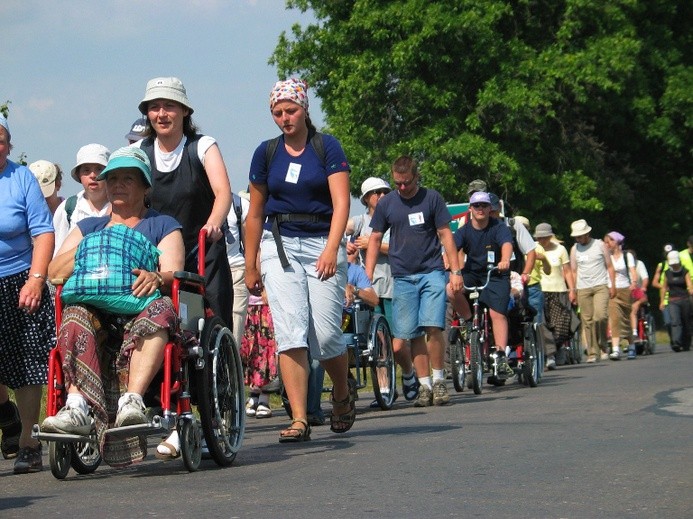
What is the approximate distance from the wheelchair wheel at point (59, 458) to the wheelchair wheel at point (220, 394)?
69 centimetres

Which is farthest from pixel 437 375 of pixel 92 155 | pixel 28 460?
pixel 28 460

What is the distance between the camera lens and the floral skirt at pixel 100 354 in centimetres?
766

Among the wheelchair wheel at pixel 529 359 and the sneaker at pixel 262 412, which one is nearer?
the sneaker at pixel 262 412

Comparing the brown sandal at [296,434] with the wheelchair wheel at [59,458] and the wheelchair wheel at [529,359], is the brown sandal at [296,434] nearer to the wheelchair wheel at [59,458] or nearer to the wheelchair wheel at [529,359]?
the wheelchair wheel at [59,458]

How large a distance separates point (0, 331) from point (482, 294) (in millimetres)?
7339

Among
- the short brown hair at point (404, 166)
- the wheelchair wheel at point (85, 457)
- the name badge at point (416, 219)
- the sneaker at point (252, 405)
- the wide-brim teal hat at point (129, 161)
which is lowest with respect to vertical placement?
the wheelchair wheel at point (85, 457)

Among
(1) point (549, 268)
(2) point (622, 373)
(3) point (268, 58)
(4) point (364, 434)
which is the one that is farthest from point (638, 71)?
(4) point (364, 434)

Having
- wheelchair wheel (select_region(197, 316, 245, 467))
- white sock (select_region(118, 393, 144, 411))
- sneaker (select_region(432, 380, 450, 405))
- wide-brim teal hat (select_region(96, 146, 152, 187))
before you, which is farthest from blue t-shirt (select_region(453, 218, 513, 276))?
white sock (select_region(118, 393, 144, 411))

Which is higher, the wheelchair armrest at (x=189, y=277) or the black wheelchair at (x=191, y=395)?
the wheelchair armrest at (x=189, y=277)

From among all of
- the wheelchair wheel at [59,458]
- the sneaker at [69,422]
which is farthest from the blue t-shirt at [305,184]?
the sneaker at [69,422]

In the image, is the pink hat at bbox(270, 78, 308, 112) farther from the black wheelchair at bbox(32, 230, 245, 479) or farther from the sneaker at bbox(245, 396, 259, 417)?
the sneaker at bbox(245, 396, 259, 417)

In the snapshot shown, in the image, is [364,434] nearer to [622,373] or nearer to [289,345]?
[289,345]

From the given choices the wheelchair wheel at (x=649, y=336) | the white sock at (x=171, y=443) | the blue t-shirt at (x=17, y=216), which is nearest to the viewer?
the white sock at (x=171, y=443)

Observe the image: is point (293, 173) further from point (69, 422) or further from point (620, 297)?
point (620, 297)
